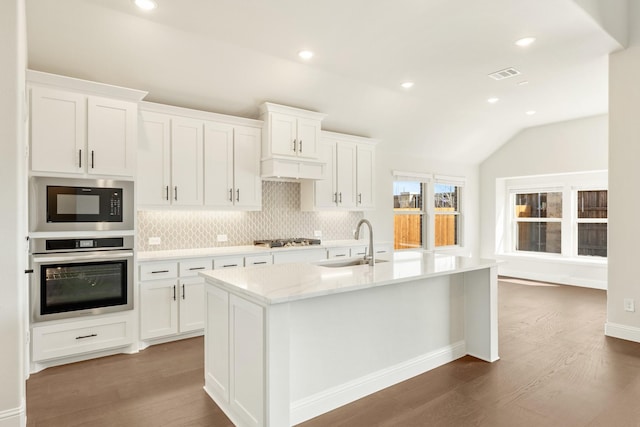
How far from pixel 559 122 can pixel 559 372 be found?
5241mm

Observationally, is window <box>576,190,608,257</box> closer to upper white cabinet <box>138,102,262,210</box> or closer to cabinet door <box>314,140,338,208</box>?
cabinet door <box>314,140,338,208</box>

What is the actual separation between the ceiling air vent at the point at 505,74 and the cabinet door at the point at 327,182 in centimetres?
220

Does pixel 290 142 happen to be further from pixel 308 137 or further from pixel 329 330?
pixel 329 330

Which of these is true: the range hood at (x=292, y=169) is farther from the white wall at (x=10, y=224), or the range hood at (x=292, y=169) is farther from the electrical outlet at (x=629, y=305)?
the electrical outlet at (x=629, y=305)

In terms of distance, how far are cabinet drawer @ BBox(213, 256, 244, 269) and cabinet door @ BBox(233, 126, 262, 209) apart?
26.8 inches

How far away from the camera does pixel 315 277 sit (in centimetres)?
251

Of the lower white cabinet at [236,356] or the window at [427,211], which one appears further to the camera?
the window at [427,211]

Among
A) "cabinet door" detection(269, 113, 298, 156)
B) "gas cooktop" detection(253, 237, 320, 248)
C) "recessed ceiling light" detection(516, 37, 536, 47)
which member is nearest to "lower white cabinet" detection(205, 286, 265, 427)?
"gas cooktop" detection(253, 237, 320, 248)

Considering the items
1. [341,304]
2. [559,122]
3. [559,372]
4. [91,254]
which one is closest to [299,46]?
[341,304]

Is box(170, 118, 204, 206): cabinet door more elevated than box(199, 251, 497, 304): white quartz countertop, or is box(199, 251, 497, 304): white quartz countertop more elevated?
box(170, 118, 204, 206): cabinet door

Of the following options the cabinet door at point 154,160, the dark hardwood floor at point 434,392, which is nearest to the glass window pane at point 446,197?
the dark hardwood floor at point 434,392

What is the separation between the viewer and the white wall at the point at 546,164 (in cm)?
638

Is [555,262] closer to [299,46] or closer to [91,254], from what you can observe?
[299,46]

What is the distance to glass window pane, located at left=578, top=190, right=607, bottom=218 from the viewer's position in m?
6.67
